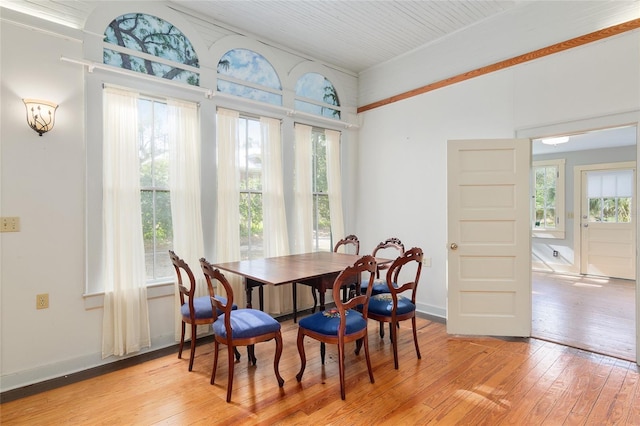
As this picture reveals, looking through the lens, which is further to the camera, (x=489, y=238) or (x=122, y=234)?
(x=489, y=238)

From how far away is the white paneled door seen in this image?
11.0ft

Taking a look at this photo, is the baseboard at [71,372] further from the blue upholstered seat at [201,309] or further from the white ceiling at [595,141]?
the white ceiling at [595,141]

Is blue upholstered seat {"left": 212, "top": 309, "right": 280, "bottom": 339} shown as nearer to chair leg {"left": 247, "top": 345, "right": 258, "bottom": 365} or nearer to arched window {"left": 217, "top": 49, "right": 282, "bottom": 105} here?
chair leg {"left": 247, "top": 345, "right": 258, "bottom": 365}

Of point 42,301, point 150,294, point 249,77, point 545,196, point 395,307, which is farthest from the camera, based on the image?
point 545,196

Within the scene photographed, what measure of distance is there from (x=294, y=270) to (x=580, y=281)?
19.4 feet

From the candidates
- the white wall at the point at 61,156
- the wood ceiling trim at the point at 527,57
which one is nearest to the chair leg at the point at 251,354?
the white wall at the point at 61,156

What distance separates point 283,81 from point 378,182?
74.6 inches

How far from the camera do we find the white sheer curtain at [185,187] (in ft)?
10.7

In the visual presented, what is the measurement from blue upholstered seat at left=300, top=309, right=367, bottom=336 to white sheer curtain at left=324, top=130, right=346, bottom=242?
219 centimetres

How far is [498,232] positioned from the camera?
135 inches

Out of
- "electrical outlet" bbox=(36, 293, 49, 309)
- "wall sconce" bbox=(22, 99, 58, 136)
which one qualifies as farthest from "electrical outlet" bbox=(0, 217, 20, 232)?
"wall sconce" bbox=(22, 99, 58, 136)

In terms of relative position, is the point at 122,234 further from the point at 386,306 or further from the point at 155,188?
the point at 386,306

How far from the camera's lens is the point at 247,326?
2410 millimetres

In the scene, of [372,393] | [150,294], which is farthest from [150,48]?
[372,393]
